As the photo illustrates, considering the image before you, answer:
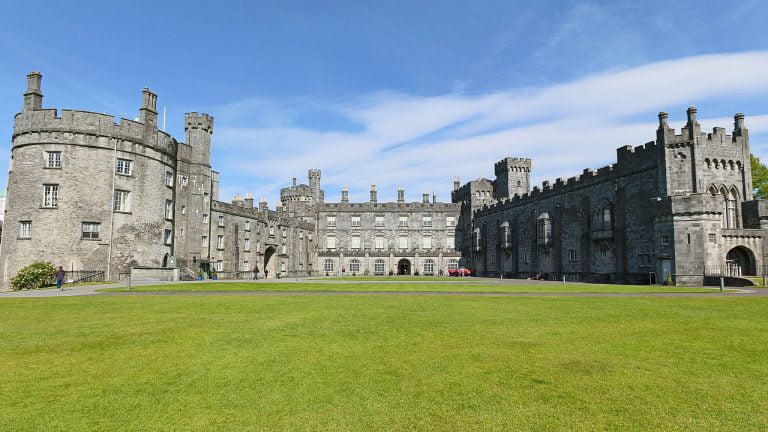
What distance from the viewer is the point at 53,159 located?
1315 inches

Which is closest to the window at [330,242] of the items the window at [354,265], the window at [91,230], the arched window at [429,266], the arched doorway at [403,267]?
the window at [354,265]

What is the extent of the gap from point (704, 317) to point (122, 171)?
37.1m

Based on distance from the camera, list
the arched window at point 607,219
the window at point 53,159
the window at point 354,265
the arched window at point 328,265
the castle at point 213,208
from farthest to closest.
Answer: the window at point 354,265 < the arched window at point 328,265 < the arched window at point 607,219 < the window at point 53,159 < the castle at point 213,208

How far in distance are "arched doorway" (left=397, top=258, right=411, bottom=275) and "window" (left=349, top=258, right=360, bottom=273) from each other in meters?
6.62

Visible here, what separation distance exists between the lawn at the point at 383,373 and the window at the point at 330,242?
64998mm

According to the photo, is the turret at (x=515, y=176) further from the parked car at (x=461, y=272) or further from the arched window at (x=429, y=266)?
the arched window at (x=429, y=266)

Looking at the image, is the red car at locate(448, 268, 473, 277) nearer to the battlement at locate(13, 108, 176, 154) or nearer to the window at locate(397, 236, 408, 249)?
the window at locate(397, 236, 408, 249)

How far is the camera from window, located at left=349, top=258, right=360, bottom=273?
246ft

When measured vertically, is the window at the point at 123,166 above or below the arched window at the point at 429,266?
above

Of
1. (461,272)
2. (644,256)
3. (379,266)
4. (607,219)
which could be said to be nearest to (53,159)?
(607,219)

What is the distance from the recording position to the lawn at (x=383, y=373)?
486 centimetres

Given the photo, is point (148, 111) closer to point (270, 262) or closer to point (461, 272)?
point (270, 262)

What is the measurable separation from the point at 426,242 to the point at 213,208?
3811cm

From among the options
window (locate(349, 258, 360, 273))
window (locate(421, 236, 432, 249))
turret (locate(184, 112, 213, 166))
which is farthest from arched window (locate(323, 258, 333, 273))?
turret (locate(184, 112, 213, 166))
